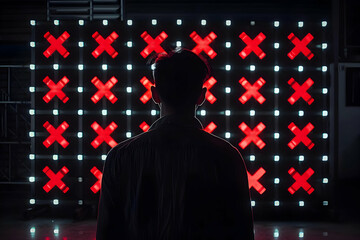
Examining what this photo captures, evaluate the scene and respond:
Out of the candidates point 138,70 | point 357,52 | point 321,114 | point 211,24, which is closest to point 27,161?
point 138,70

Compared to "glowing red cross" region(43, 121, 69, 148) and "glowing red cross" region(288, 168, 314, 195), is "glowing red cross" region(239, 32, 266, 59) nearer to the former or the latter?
"glowing red cross" region(288, 168, 314, 195)

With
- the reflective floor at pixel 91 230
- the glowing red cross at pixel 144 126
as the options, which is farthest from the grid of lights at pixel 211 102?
the reflective floor at pixel 91 230

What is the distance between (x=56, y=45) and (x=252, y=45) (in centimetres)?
244

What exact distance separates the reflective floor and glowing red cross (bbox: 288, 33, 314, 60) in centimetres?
204

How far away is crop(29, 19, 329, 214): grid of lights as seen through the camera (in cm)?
508

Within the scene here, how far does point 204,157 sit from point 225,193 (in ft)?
0.42

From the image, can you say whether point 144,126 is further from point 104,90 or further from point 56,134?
point 56,134

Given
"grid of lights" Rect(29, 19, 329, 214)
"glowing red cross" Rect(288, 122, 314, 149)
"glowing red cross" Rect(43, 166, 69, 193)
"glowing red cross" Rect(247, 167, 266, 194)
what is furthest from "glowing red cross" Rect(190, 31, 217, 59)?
"glowing red cross" Rect(43, 166, 69, 193)

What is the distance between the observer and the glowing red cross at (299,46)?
512 centimetres

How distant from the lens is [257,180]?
199 inches

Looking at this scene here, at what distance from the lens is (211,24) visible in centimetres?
513

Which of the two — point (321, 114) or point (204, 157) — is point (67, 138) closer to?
point (321, 114)

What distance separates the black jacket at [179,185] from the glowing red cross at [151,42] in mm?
3908

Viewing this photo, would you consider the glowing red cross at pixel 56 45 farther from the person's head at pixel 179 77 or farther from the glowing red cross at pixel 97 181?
the person's head at pixel 179 77
